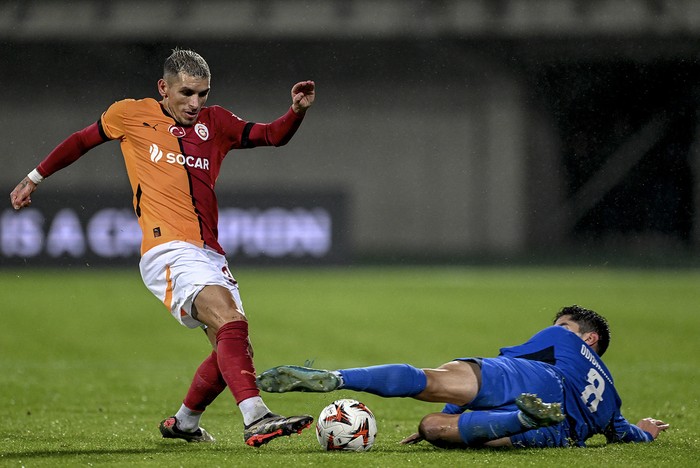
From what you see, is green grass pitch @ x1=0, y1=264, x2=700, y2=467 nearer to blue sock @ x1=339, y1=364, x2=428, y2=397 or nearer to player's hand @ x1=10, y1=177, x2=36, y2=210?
blue sock @ x1=339, y1=364, x2=428, y2=397

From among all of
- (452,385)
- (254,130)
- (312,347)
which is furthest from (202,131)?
(312,347)

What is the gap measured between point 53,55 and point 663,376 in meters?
18.0

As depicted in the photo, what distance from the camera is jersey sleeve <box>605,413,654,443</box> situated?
5.31 metres

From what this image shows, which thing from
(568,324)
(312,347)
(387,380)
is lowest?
(312,347)

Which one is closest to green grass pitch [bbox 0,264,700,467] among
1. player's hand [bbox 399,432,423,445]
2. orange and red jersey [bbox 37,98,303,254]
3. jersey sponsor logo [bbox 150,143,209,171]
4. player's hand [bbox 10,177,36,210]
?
player's hand [bbox 399,432,423,445]

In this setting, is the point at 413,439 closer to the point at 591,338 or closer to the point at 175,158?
the point at 591,338

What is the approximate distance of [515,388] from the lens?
495 centimetres

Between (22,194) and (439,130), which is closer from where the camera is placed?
(22,194)

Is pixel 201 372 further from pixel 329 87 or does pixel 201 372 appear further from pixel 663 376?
pixel 329 87

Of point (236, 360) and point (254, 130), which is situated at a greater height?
point (254, 130)

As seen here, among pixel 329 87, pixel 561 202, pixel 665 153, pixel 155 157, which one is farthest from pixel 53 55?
pixel 155 157

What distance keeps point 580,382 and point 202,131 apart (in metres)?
2.16

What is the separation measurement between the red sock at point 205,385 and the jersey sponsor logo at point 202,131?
1054 mm

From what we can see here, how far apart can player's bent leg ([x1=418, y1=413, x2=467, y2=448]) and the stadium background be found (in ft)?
61.2
